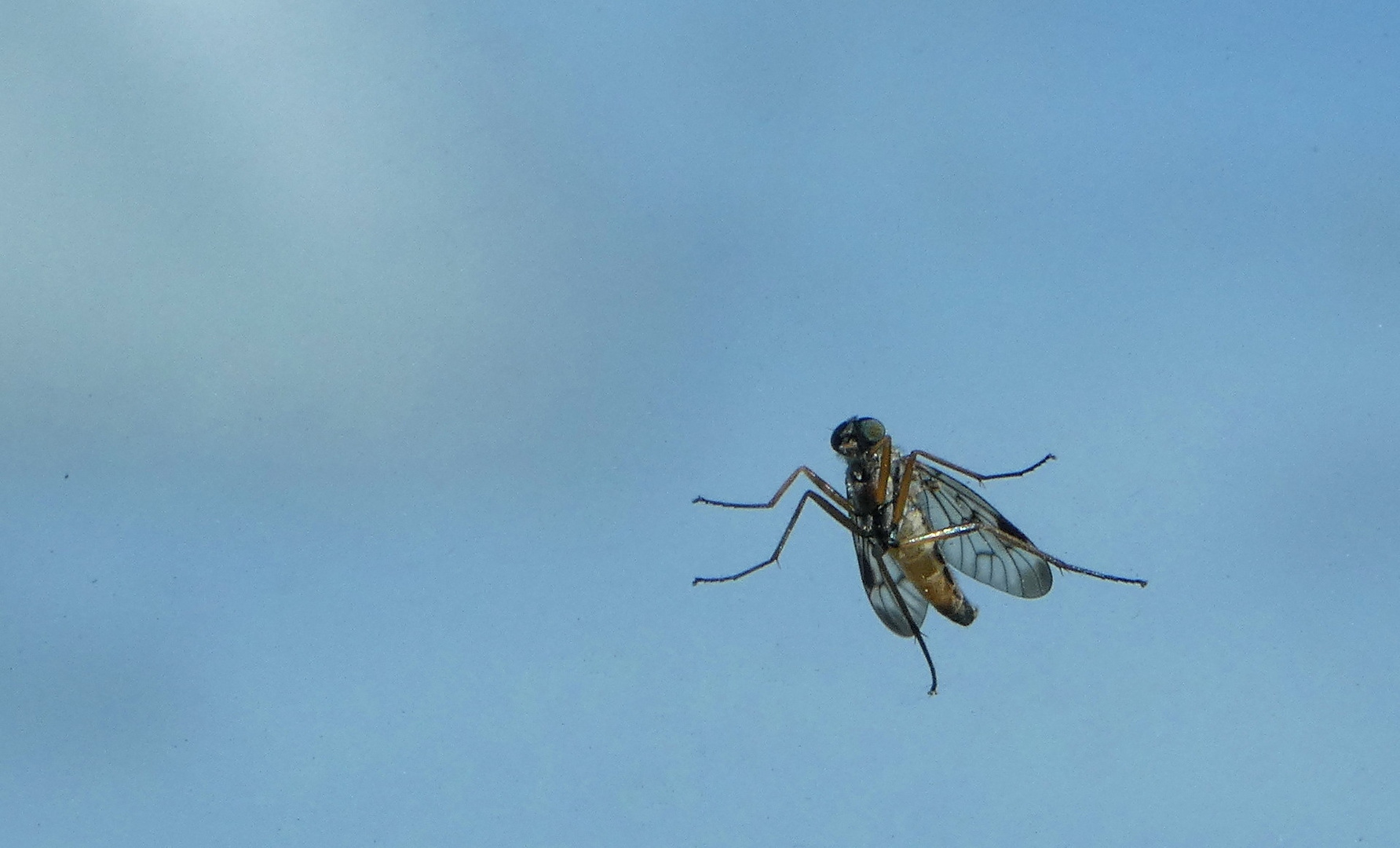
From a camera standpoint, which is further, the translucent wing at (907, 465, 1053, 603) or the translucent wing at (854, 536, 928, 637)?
the translucent wing at (854, 536, 928, 637)

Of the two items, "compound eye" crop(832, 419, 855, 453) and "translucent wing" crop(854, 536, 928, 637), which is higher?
"compound eye" crop(832, 419, 855, 453)

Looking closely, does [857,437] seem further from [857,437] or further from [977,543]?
[977,543]

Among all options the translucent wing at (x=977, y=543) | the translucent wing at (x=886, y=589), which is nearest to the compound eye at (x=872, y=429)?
the translucent wing at (x=977, y=543)

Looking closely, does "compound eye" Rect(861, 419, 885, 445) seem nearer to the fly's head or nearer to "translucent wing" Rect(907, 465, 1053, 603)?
the fly's head

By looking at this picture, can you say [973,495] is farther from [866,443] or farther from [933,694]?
[933,694]

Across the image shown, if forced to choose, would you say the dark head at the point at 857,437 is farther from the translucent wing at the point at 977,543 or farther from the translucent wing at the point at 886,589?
the translucent wing at the point at 886,589

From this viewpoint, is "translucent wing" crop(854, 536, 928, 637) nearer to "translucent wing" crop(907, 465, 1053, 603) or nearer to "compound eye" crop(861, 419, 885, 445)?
"translucent wing" crop(907, 465, 1053, 603)

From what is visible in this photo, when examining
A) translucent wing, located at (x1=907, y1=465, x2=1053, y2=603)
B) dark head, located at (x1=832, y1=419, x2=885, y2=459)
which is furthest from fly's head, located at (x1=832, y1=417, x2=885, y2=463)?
translucent wing, located at (x1=907, y1=465, x2=1053, y2=603)
